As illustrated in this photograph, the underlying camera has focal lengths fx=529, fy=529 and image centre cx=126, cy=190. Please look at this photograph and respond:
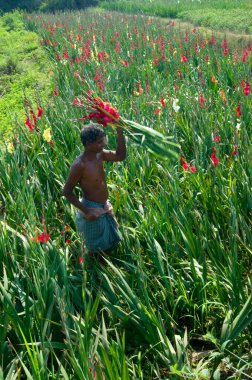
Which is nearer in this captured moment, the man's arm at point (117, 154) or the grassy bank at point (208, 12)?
the man's arm at point (117, 154)

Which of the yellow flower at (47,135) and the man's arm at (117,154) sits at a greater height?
the man's arm at (117,154)

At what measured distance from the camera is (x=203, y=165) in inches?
148

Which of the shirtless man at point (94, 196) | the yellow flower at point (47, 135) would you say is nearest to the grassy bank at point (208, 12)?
the yellow flower at point (47, 135)

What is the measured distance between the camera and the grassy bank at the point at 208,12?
43.7 feet

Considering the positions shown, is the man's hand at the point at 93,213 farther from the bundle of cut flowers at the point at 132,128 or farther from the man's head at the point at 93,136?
the bundle of cut flowers at the point at 132,128

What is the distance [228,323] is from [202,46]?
602 cm

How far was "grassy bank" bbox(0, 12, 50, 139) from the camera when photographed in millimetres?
7659

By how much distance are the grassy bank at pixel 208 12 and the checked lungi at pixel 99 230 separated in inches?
414

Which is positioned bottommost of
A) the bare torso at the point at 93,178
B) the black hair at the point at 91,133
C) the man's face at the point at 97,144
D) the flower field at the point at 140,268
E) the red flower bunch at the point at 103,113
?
the flower field at the point at 140,268

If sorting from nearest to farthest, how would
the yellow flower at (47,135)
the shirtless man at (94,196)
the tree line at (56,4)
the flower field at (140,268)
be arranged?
the flower field at (140,268) < the shirtless man at (94,196) < the yellow flower at (47,135) < the tree line at (56,4)

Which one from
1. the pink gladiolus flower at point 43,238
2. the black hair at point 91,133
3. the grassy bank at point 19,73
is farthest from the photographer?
the grassy bank at point 19,73

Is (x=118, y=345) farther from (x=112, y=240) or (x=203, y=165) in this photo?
(x=203, y=165)

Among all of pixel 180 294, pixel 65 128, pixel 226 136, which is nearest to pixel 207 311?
pixel 180 294

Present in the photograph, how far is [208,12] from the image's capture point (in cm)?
1580
